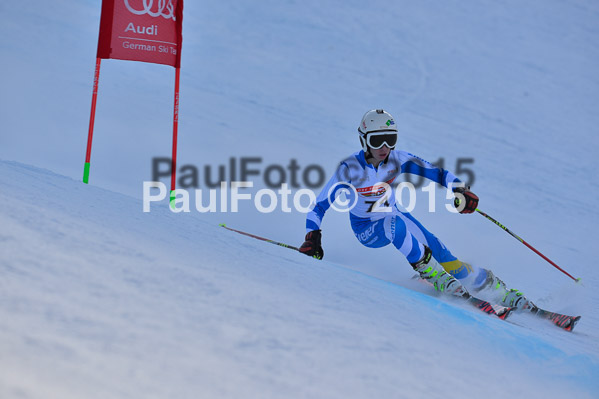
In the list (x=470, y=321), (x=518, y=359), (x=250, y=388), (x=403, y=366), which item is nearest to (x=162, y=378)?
(x=250, y=388)

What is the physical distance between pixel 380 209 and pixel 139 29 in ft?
7.00

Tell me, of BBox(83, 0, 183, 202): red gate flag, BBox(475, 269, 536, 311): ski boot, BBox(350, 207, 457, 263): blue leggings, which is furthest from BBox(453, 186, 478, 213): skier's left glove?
BBox(83, 0, 183, 202): red gate flag

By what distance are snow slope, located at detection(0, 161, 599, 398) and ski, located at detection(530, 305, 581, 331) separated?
0.39m

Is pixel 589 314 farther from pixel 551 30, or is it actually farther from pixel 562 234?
pixel 551 30

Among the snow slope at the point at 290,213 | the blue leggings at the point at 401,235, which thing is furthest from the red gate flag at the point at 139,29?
the blue leggings at the point at 401,235

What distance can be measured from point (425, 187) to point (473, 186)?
27.8 inches

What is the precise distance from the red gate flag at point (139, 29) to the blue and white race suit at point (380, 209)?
1.66 m

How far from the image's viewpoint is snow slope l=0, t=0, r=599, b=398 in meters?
1.86

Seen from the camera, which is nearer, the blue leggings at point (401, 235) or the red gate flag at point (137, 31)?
the blue leggings at point (401, 235)

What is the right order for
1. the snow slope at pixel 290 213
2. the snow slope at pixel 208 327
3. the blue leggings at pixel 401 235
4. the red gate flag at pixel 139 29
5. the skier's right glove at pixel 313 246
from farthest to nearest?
the red gate flag at pixel 139 29 → the blue leggings at pixel 401 235 → the skier's right glove at pixel 313 246 → the snow slope at pixel 290 213 → the snow slope at pixel 208 327

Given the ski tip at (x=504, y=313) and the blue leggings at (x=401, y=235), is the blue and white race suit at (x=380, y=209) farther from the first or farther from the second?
the ski tip at (x=504, y=313)

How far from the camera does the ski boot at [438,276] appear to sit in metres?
3.76

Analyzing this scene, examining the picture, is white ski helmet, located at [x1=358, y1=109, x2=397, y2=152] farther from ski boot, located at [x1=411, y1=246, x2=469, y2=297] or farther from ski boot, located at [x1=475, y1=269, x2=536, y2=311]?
ski boot, located at [x1=475, y1=269, x2=536, y2=311]

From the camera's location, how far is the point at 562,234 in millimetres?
5754
